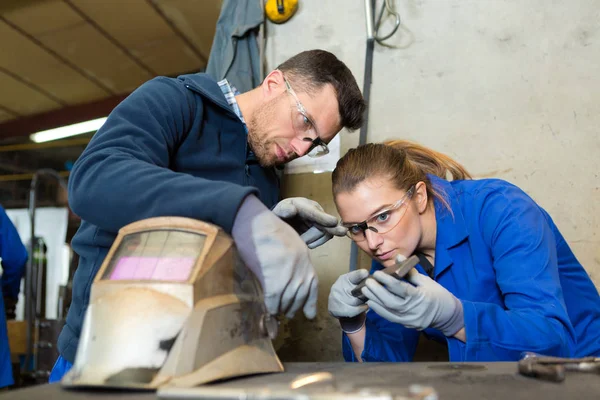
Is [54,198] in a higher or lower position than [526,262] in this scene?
lower

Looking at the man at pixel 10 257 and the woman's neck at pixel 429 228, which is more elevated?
the woman's neck at pixel 429 228

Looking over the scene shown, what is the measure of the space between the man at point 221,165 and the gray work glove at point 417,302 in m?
0.20

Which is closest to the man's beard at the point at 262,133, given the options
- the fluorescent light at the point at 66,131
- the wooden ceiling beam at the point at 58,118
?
the wooden ceiling beam at the point at 58,118

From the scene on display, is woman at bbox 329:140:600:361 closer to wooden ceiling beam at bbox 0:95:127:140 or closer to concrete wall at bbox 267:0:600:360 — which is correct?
concrete wall at bbox 267:0:600:360

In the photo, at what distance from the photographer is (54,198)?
6.56 meters

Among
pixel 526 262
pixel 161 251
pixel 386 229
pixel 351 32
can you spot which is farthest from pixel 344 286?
pixel 351 32

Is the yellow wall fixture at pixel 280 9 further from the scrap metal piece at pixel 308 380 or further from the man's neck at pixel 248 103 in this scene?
the scrap metal piece at pixel 308 380

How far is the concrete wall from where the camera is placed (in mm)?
1732

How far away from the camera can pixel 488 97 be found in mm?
1817

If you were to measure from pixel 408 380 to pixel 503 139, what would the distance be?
4.13ft

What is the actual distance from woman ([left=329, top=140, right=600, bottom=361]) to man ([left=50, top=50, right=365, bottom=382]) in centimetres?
14

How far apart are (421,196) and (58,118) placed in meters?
4.97

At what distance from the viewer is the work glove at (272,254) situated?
32.8 inches

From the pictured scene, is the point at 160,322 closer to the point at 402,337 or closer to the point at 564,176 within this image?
the point at 402,337
